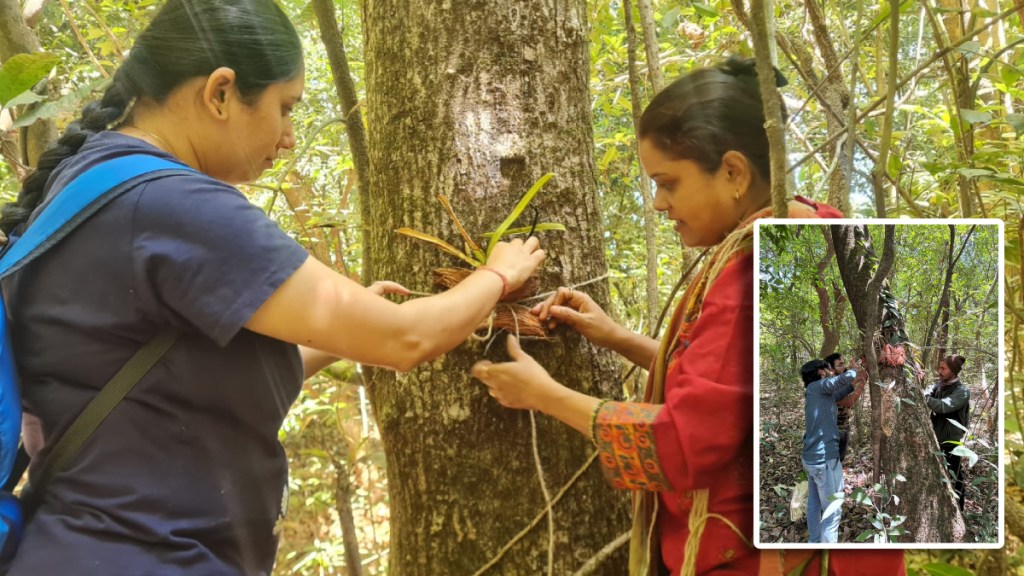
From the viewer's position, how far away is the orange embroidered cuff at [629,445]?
956mm

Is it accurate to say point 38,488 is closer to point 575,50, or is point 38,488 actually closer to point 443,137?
point 443,137

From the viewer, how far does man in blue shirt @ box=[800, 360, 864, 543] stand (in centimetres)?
80

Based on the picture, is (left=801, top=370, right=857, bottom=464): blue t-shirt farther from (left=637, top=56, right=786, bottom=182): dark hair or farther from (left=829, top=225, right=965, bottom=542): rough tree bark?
(left=637, top=56, right=786, bottom=182): dark hair

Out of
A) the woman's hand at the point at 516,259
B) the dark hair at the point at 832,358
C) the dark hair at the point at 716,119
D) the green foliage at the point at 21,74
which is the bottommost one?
the dark hair at the point at 832,358

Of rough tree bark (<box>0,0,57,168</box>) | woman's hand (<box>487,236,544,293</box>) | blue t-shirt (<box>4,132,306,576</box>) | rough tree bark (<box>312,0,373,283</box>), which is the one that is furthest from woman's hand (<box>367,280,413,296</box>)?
rough tree bark (<box>0,0,57,168</box>)

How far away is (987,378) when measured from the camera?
79 cm

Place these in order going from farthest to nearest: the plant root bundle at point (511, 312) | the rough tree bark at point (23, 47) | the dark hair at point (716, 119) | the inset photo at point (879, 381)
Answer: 1. the rough tree bark at point (23, 47)
2. the plant root bundle at point (511, 312)
3. the dark hair at point (716, 119)
4. the inset photo at point (879, 381)

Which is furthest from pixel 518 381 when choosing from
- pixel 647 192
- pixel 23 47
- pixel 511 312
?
pixel 23 47

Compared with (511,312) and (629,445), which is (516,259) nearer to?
(511,312)

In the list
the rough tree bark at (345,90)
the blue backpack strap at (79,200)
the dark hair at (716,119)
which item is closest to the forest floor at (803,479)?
the dark hair at (716,119)

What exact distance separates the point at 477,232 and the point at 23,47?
1316mm

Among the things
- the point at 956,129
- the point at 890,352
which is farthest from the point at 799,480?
the point at 956,129

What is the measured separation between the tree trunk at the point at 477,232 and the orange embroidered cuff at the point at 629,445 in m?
0.27

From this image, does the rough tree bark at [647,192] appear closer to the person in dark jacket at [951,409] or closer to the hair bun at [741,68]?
the hair bun at [741,68]
